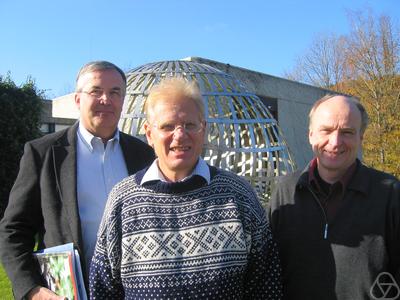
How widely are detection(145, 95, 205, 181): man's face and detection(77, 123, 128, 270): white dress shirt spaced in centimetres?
60

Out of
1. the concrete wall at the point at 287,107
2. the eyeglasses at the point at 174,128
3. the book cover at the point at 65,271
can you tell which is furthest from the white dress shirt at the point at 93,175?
the concrete wall at the point at 287,107

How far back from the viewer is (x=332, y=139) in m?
2.15

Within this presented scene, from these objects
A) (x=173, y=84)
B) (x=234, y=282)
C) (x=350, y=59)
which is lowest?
(x=234, y=282)

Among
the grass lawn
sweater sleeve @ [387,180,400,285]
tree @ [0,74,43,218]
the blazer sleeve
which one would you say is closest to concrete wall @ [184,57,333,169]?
tree @ [0,74,43,218]

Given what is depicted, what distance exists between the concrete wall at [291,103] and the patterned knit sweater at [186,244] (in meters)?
9.57

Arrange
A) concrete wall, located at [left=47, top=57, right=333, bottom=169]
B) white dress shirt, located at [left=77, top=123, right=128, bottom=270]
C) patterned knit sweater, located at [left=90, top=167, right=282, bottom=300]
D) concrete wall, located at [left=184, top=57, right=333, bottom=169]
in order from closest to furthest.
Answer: patterned knit sweater, located at [left=90, top=167, right=282, bottom=300] → white dress shirt, located at [left=77, top=123, right=128, bottom=270] → concrete wall, located at [left=184, top=57, right=333, bottom=169] → concrete wall, located at [left=47, top=57, right=333, bottom=169]

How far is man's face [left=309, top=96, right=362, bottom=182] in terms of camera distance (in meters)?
2.15

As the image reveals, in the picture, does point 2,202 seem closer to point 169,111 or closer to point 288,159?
point 288,159

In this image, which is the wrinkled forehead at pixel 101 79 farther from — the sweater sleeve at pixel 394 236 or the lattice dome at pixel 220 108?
the lattice dome at pixel 220 108

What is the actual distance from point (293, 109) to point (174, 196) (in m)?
12.6

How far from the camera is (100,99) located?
241 cm


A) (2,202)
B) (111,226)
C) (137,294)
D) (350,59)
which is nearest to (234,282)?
(137,294)

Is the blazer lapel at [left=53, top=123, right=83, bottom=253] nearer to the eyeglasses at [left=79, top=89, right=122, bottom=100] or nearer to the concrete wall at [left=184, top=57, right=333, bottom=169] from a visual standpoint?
the eyeglasses at [left=79, top=89, right=122, bottom=100]

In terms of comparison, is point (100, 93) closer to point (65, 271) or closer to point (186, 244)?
point (65, 271)
